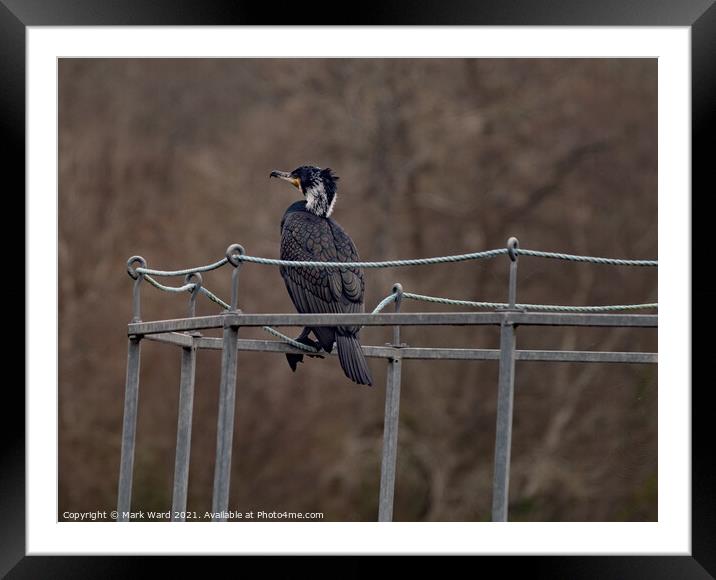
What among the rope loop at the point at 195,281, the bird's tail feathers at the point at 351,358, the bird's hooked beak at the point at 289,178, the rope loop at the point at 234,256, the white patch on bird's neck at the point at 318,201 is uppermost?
the bird's hooked beak at the point at 289,178

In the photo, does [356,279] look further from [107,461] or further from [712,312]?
[107,461]

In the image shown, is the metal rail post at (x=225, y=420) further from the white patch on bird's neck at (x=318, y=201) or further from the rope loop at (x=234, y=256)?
the white patch on bird's neck at (x=318, y=201)

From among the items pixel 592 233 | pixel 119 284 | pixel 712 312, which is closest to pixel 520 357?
pixel 712 312

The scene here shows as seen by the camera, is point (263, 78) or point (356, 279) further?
point (263, 78)

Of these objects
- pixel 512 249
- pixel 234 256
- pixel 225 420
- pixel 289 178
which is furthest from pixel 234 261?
pixel 289 178

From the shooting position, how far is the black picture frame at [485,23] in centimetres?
453

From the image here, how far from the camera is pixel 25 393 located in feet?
15.5

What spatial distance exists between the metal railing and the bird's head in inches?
47.6

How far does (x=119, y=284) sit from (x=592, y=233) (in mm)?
4924

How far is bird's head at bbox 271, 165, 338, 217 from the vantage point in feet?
22.6

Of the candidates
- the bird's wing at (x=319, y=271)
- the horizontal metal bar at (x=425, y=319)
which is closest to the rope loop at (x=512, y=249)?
the horizontal metal bar at (x=425, y=319)

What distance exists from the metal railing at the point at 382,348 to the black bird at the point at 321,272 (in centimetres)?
11

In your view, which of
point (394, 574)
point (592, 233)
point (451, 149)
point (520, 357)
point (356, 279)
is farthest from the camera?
point (451, 149)

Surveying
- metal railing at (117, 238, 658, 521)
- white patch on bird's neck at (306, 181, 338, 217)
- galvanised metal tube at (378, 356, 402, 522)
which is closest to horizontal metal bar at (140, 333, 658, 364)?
metal railing at (117, 238, 658, 521)
